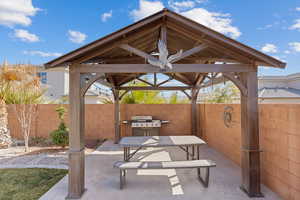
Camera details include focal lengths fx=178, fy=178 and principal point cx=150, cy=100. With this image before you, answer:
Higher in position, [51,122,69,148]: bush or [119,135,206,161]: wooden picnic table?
[119,135,206,161]: wooden picnic table

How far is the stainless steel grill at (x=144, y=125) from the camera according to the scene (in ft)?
25.1

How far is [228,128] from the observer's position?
5.52 m

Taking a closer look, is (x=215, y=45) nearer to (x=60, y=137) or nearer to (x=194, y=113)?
(x=194, y=113)

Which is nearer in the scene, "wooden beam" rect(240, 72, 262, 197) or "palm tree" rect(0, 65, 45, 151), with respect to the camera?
"wooden beam" rect(240, 72, 262, 197)

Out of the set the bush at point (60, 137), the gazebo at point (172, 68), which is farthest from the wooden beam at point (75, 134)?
the bush at point (60, 137)

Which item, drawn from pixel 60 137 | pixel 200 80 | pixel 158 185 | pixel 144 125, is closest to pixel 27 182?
pixel 60 137

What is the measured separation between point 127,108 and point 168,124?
213 centimetres

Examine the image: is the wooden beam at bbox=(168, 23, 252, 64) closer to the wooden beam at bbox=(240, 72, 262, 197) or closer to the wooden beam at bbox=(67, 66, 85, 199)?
the wooden beam at bbox=(240, 72, 262, 197)

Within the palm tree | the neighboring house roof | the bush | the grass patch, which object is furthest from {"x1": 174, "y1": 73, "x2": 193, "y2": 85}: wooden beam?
the neighboring house roof

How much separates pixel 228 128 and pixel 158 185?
9.91 feet

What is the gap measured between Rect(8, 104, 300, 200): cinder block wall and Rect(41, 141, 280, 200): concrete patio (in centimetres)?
48

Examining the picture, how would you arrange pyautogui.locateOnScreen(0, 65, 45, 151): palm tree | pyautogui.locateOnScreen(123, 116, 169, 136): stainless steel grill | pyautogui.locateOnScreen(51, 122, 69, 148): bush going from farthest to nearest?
1. pyautogui.locateOnScreen(123, 116, 169, 136): stainless steel grill
2. pyautogui.locateOnScreen(0, 65, 45, 151): palm tree
3. pyautogui.locateOnScreen(51, 122, 69, 148): bush

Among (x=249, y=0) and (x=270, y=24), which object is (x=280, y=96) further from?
(x=249, y=0)

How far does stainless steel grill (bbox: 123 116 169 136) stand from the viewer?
25.1 feet
